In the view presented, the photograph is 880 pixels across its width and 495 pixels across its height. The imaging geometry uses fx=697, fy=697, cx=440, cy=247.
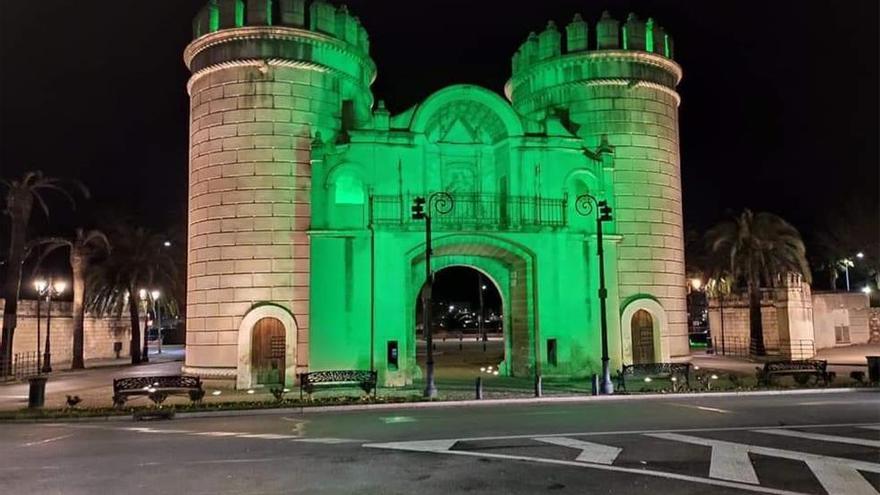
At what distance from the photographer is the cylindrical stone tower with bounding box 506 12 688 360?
29.5 metres

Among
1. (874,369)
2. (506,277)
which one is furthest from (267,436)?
(874,369)

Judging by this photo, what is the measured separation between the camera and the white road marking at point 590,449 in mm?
11027

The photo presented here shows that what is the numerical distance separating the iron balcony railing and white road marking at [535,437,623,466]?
1414 cm

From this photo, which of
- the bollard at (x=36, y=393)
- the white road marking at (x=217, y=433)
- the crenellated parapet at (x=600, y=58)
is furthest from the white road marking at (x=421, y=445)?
the crenellated parapet at (x=600, y=58)

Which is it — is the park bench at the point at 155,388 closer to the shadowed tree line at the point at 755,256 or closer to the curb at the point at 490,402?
the curb at the point at 490,402

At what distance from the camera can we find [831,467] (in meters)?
10.3

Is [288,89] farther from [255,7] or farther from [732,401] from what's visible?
[732,401]

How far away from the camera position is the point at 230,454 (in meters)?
11.9

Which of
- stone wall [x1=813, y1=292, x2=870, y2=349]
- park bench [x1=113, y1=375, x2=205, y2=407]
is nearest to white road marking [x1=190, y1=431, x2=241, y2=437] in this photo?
park bench [x1=113, y1=375, x2=205, y2=407]

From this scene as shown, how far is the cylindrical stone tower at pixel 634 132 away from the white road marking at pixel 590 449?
16.9 metres

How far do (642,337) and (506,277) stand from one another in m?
6.30

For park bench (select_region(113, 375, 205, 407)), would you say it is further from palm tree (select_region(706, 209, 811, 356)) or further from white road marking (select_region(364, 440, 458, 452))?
palm tree (select_region(706, 209, 811, 356))

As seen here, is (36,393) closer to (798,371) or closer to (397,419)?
(397,419)

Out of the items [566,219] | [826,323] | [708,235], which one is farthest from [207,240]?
→ [826,323]
